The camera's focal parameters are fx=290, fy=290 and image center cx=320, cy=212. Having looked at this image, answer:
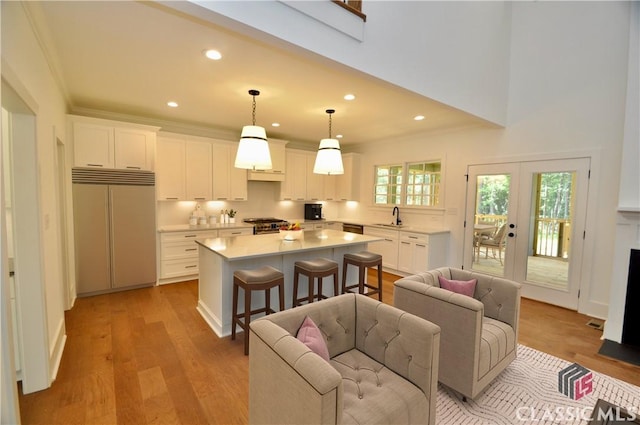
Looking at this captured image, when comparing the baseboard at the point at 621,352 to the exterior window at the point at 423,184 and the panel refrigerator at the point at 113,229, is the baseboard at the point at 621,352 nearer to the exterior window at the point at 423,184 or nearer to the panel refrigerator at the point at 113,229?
the exterior window at the point at 423,184

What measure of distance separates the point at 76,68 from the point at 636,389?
567cm

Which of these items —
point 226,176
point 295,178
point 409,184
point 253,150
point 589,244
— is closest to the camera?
point 253,150

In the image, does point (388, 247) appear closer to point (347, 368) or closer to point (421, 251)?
point (421, 251)

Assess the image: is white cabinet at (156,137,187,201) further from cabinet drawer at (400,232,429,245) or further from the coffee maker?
cabinet drawer at (400,232,429,245)

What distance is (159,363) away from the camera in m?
2.47

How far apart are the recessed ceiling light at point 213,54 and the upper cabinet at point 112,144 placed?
2.33 meters

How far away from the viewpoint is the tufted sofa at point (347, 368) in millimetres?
1222

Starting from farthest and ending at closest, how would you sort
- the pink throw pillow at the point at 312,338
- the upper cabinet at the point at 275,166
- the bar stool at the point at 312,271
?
1. the upper cabinet at the point at 275,166
2. the bar stool at the point at 312,271
3. the pink throw pillow at the point at 312,338

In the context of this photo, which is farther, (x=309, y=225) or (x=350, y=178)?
(x=350, y=178)

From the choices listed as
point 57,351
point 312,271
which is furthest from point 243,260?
point 57,351

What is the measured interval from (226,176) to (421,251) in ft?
12.3

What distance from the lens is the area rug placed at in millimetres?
1956

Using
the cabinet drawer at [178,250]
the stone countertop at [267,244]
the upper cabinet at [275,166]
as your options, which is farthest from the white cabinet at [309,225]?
the cabinet drawer at [178,250]

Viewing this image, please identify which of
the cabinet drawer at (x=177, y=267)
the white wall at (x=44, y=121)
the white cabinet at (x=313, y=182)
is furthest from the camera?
the white cabinet at (x=313, y=182)
